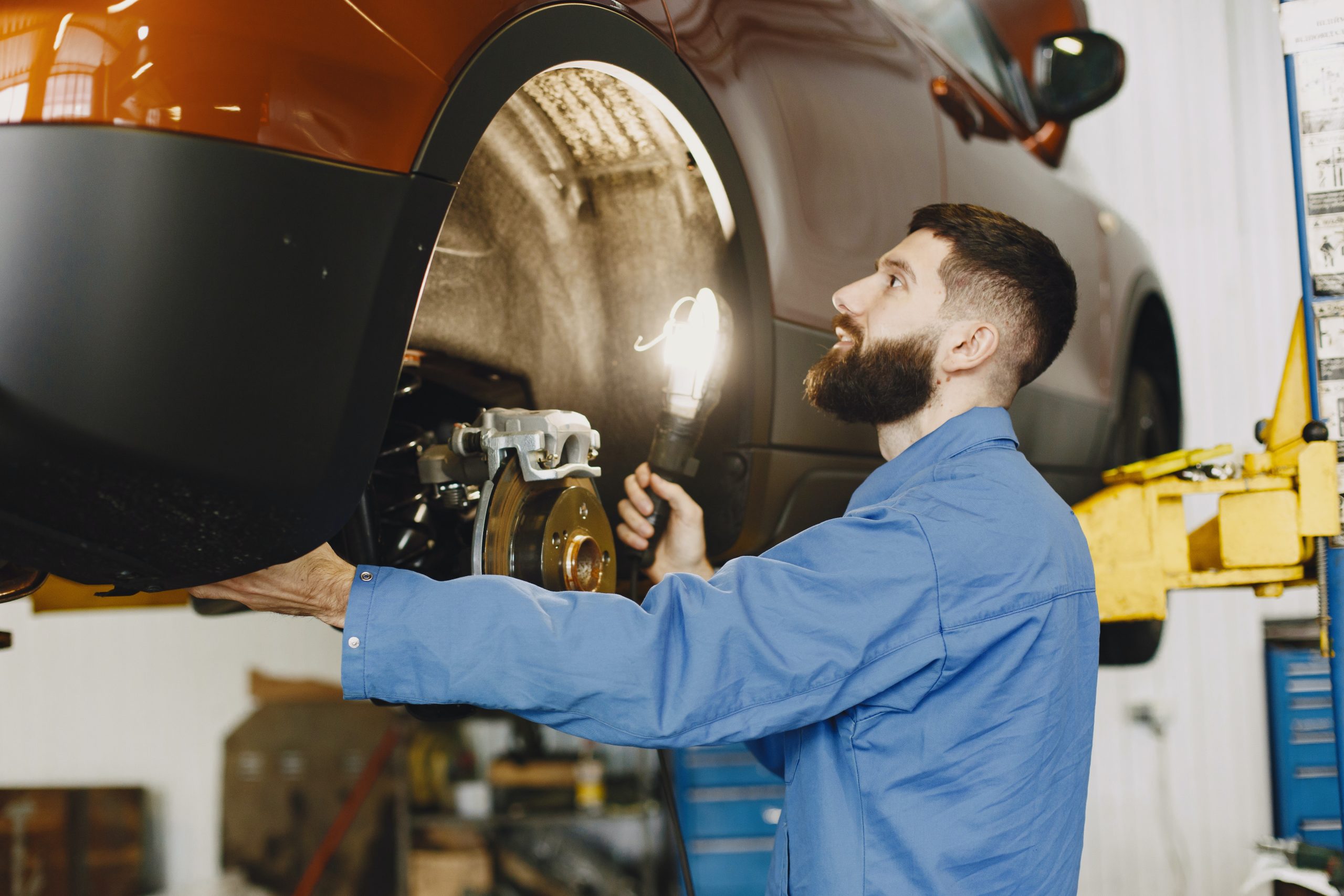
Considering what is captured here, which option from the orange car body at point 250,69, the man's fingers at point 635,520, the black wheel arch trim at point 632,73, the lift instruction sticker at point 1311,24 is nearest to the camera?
the orange car body at point 250,69

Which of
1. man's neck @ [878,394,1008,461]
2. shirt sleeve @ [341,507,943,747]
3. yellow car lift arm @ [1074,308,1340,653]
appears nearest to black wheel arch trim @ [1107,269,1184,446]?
yellow car lift arm @ [1074,308,1340,653]

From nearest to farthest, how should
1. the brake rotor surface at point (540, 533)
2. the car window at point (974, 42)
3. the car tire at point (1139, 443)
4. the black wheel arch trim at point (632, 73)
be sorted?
1. the black wheel arch trim at point (632, 73)
2. the brake rotor surface at point (540, 533)
3. the car window at point (974, 42)
4. the car tire at point (1139, 443)

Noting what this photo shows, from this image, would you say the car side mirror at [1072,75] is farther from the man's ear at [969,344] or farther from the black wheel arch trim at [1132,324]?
the man's ear at [969,344]

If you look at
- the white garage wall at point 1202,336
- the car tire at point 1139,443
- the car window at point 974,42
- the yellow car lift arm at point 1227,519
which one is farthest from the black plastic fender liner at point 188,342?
the white garage wall at point 1202,336

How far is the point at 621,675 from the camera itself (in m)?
0.82

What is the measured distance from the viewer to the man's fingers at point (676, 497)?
117cm

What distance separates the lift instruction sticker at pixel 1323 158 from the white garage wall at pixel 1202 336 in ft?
8.62

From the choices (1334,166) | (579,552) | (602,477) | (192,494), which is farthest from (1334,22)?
(192,494)

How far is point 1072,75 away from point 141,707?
3.69m

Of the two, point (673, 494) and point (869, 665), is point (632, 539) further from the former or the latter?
point (869, 665)

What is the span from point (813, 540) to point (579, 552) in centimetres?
23

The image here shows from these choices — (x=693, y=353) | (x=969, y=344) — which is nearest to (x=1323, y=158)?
(x=969, y=344)

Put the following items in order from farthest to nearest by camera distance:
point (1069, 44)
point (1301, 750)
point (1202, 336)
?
1. point (1202, 336)
2. point (1301, 750)
3. point (1069, 44)

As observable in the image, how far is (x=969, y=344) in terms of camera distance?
1.10 m
